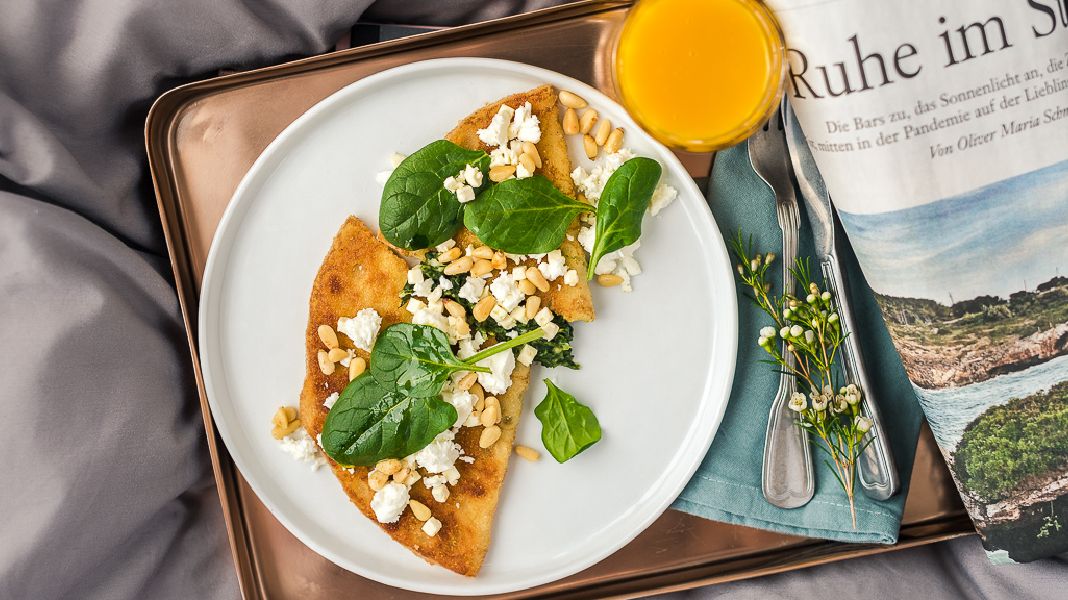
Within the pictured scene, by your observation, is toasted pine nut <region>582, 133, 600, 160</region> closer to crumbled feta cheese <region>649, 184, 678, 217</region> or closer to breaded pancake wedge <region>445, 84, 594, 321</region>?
breaded pancake wedge <region>445, 84, 594, 321</region>

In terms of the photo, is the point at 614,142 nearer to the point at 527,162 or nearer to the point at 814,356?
the point at 527,162

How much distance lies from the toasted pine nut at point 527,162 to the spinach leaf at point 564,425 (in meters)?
0.43

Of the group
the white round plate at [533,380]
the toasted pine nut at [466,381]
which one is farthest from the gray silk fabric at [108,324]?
the toasted pine nut at [466,381]

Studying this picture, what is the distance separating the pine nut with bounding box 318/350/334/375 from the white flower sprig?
0.86 meters

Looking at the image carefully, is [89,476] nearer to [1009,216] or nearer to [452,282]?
[452,282]

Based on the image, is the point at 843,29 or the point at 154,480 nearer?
the point at 843,29

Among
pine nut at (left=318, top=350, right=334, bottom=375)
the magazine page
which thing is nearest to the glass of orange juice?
the magazine page

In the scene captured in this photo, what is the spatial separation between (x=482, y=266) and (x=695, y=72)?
551mm

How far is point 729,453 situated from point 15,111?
1613 millimetres

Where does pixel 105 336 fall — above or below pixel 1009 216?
above

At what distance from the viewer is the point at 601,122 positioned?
1.53 m

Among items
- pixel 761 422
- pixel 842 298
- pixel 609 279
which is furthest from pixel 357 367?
pixel 842 298

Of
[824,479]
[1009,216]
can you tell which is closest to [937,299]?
[1009,216]

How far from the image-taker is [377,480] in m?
1.53
